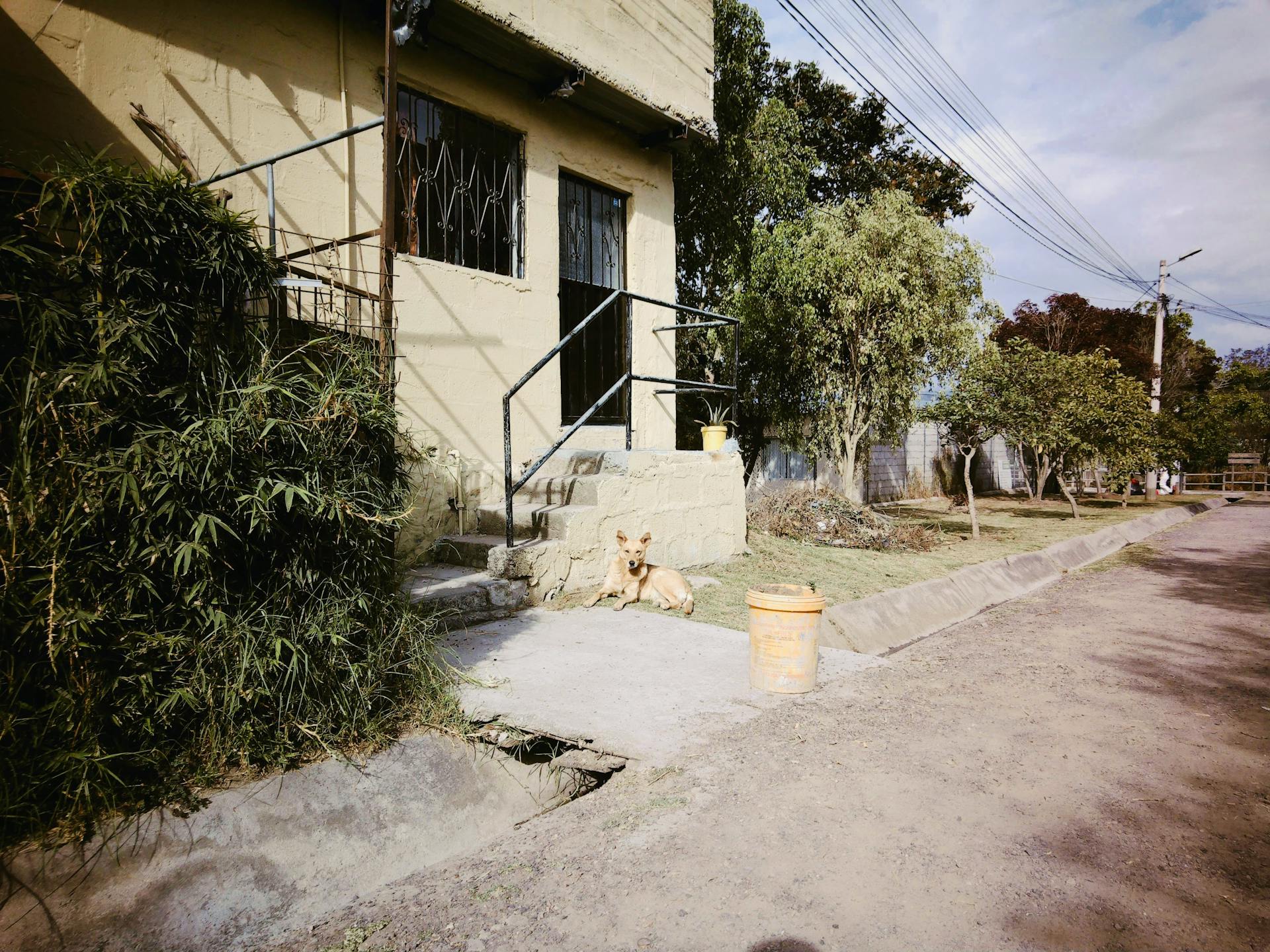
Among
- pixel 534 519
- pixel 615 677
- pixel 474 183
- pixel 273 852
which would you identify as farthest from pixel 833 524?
pixel 273 852

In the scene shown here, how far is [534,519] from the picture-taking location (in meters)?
6.18

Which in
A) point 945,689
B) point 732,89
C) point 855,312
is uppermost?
point 732,89

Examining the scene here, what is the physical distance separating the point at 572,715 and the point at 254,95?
16.7 feet

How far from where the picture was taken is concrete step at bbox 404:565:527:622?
5.00 metres

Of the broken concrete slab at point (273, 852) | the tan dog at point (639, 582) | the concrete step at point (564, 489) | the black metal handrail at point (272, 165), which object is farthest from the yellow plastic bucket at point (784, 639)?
the black metal handrail at point (272, 165)

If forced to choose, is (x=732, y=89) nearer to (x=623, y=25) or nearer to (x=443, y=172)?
(x=623, y=25)

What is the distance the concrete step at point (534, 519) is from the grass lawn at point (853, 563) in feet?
1.99

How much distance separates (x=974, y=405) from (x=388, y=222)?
995cm

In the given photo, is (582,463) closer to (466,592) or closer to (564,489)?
(564,489)

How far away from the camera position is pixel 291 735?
2.82m

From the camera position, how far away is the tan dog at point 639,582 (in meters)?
5.91

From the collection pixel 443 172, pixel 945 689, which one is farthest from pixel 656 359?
pixel 945 689

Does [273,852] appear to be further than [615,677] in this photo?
No

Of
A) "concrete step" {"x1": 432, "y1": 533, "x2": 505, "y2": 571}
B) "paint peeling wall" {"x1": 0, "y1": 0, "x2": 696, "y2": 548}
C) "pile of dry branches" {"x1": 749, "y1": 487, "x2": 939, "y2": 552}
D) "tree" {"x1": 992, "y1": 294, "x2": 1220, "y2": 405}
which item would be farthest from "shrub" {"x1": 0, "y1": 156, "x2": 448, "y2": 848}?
"tree" {"x1": 992, "y1": 294, "x2": 1220, "y2": 405}
